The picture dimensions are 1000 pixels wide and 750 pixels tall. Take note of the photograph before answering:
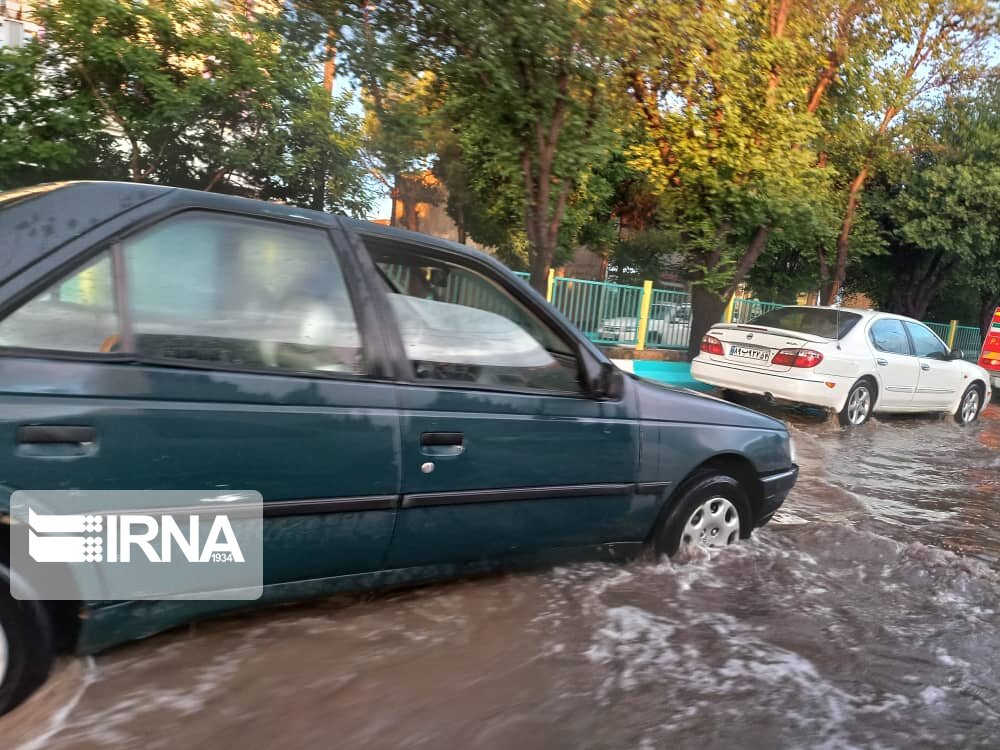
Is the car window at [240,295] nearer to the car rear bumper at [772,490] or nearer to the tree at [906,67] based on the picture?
the car rear bumper at [772,490]

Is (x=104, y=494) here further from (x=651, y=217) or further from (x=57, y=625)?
(x=651, y=217)

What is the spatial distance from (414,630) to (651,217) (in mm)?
17282

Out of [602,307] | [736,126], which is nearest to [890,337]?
[736,126]

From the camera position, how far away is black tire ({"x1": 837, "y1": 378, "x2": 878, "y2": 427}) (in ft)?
30.0

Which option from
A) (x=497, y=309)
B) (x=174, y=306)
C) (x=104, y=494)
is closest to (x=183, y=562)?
(x=104, y=494)

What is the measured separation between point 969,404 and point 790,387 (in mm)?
4433

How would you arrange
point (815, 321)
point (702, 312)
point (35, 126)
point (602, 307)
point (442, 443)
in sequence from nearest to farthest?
point (442, 443), point (815, 321), point (35, 126), point (602, 307), point (702, 312)

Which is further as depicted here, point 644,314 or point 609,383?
point 644,314

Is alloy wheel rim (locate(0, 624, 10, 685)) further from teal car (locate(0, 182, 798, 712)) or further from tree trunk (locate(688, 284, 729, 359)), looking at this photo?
tree trunk (locate(688, 284, 729, 359))

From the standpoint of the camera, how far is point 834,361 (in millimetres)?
8812

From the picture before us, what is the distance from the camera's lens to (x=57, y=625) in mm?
2268

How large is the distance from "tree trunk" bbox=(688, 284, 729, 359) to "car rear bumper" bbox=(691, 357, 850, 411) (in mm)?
4878

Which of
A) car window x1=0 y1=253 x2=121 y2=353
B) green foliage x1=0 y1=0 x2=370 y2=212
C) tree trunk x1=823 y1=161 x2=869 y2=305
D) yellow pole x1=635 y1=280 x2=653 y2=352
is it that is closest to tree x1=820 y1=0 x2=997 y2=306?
tree trunk x1=823 y1=161 x2=869 y2=305

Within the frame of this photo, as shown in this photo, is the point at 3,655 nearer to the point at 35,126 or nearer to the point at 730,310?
the point at 35,126
